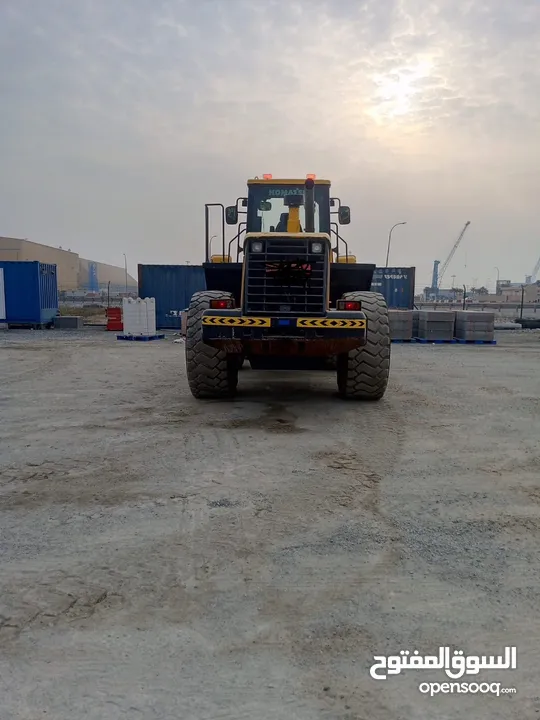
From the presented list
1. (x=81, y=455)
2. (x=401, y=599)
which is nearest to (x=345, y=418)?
(x=81, y=455)

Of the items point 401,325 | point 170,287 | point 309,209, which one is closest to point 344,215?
point 309,209

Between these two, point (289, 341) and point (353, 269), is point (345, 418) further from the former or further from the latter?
point (353, 269)

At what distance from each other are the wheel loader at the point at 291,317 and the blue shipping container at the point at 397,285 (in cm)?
1573

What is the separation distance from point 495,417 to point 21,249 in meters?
82.2

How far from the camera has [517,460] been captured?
18.0 ft

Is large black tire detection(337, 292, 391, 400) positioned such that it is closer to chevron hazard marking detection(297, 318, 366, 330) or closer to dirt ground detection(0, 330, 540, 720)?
chevron hazard marking detection(297, 318, 366, 330)

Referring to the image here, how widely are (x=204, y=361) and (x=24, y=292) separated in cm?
1892

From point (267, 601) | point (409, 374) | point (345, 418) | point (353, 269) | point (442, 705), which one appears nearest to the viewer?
point (442, 705)

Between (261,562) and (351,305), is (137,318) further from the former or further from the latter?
(261,562)

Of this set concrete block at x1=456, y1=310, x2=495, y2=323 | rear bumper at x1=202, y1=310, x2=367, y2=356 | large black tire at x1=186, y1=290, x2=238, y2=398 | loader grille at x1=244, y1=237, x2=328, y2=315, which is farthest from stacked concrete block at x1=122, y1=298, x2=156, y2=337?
rear bumper at x1=202, y1=310, x2=367, y2=356

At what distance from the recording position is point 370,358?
7609mm

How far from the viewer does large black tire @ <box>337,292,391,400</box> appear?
7.57m

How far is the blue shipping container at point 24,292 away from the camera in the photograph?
23906 millimetres

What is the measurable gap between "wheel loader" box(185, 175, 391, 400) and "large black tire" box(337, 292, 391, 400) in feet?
0.04
